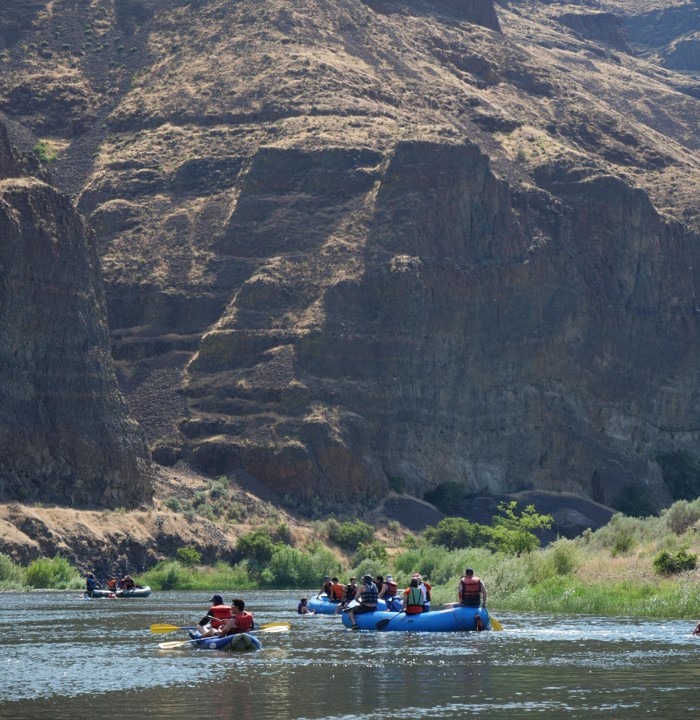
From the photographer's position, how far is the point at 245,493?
14038 cm

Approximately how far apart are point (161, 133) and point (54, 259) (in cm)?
5376

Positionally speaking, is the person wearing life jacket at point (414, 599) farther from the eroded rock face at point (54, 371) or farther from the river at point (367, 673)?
the eroded rock face at point (54, 371)

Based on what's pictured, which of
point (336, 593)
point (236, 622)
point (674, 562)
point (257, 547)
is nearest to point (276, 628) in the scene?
point (236, 622)

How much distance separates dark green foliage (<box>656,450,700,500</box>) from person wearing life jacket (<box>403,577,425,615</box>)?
115317 mm

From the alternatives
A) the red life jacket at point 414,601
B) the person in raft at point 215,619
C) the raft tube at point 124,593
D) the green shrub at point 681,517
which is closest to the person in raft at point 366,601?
the red life jacket at point 414,601

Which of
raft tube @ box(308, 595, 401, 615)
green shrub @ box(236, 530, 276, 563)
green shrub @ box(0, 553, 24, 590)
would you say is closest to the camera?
raft tube @ box(308, 595, 401, 615)

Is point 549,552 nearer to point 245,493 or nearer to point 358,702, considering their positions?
point 358,702

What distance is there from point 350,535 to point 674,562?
72785 millimetres

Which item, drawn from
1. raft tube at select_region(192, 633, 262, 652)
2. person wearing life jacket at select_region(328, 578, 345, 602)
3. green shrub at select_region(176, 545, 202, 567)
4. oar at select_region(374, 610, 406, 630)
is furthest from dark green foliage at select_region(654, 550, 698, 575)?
green shrub at select_region(176, 545, 202, 567)

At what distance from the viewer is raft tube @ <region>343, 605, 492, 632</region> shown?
5450 cm

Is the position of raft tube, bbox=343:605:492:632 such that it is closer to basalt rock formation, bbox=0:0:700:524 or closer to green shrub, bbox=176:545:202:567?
green shrub, bbox=176:545:202:567

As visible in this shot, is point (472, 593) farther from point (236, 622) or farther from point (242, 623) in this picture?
point (236, 622)

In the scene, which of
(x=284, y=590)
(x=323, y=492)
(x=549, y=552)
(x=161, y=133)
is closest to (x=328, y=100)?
(x=161, y=133)

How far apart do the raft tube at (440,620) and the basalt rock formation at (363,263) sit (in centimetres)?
8839
